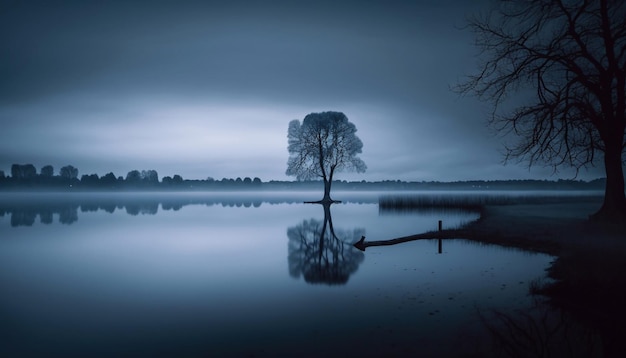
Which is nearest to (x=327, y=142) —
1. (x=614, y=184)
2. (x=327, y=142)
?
(x=327, y=142)

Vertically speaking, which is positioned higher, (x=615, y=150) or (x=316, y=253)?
(x=615, y=150)

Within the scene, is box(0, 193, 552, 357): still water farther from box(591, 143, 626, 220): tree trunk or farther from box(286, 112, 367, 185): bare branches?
box(286, 112, 367, 185): bare branches

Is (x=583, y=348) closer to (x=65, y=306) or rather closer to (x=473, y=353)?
(x=473, y=353)

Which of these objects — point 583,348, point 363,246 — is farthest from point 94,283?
point 583,348

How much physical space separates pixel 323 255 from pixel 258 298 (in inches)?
295

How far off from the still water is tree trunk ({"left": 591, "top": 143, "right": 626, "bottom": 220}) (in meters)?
8.46

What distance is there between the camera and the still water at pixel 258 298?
7680mm

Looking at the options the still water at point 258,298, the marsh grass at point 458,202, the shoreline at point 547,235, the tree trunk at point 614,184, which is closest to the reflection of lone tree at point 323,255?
the still water at point 258,298

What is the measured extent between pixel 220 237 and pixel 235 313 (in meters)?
16.7

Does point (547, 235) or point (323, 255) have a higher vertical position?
point (547, 235)

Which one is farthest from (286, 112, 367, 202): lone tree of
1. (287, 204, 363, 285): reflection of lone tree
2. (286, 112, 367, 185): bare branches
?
(287, 204, 363, 285): reflection of lone tree

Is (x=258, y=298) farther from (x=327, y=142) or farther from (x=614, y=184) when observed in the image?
(x=327, y=142)

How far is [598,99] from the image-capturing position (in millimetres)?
20281

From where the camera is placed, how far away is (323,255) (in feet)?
60.3
